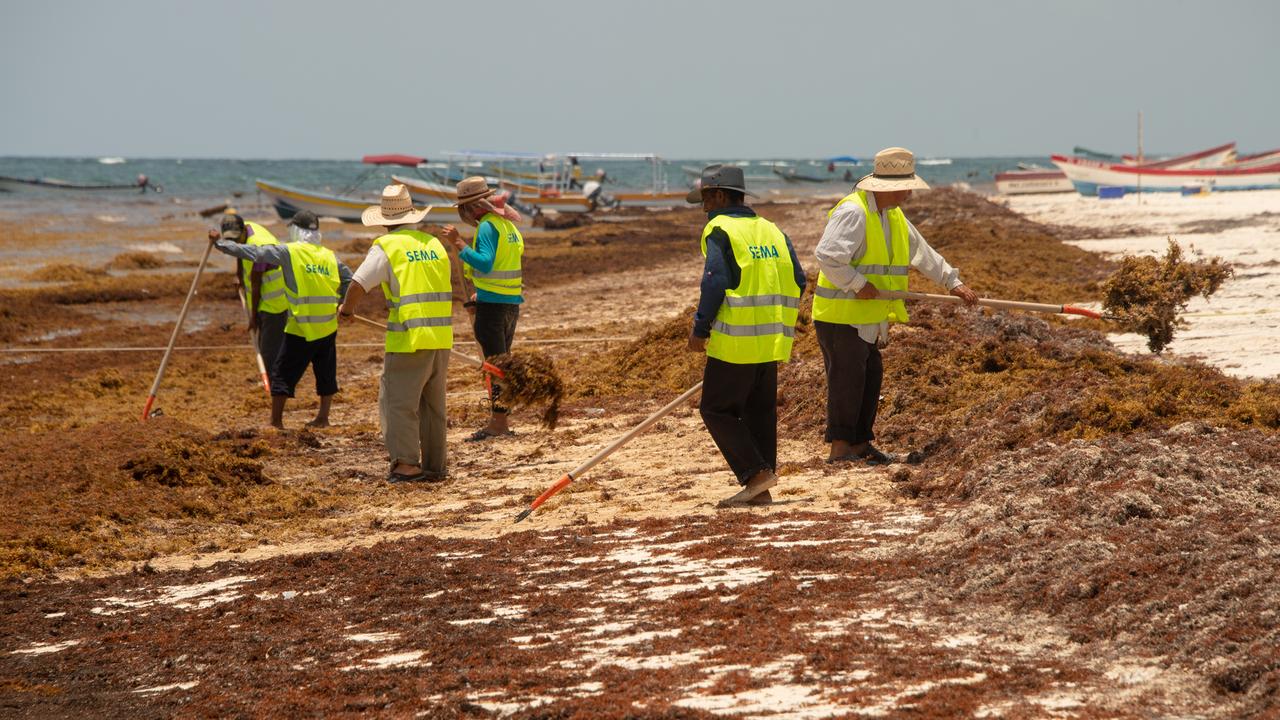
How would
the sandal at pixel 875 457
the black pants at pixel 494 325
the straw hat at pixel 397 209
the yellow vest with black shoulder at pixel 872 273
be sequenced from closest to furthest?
the yellow vest with black shoulder at pixel 872 273
the sandal at pixel 875 457
the straw hat at pixel 397 209
the black pants at pixel 494 325

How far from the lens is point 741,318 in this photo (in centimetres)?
724

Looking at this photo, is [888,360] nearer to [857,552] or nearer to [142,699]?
[857,552]

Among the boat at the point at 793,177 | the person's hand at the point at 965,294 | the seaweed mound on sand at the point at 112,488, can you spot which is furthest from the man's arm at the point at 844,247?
the boat at the point at 793,177

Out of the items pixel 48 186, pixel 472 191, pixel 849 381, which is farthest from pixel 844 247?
pixel 48 186

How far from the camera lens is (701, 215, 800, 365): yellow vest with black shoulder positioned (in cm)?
720

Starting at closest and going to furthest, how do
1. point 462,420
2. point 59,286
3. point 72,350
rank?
point 462,420 → point 72,350 → point 59,286

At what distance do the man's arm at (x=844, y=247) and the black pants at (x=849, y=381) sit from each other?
336 millimetres

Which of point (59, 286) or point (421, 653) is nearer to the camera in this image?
point (421, 653)

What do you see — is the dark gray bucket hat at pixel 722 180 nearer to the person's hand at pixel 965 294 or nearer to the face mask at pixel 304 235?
the person's hand at pixel 965 294

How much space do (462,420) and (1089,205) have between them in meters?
31.0

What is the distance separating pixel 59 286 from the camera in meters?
23.7

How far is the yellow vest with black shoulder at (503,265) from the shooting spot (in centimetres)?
1022

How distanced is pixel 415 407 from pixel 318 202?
32.8 meters

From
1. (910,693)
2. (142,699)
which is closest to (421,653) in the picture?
(142,699)
